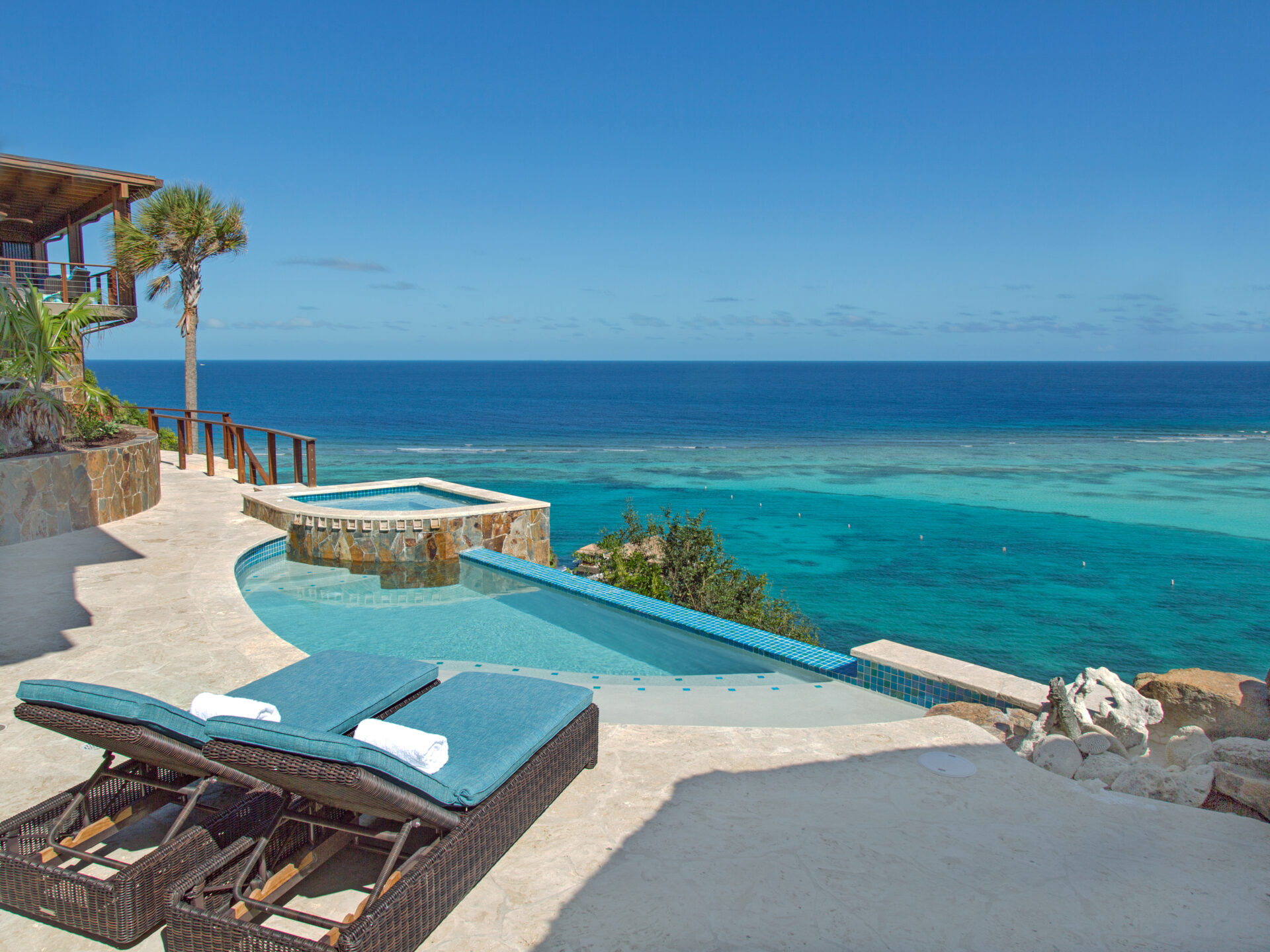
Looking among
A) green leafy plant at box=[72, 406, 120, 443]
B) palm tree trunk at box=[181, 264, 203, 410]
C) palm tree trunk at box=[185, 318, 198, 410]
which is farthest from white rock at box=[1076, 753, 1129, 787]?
palm tree trunk at box=[185, 318, 198, 410]

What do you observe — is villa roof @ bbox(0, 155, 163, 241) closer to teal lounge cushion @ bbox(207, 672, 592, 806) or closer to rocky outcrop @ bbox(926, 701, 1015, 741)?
teal lounge cushion @ bbox(207, 672, 592, 806)

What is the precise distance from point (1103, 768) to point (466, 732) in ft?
9.90

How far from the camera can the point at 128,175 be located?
628 inches

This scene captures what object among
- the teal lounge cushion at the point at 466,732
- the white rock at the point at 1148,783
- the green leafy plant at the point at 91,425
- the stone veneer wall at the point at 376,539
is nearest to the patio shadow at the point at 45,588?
the stone veneer wall at the point at 376,539

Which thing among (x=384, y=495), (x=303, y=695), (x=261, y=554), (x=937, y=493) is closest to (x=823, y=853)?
(x=303, y=695)

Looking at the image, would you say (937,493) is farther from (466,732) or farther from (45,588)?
(466,732)

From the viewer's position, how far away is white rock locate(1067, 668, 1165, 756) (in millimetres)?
3922

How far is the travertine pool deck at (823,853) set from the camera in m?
2.51

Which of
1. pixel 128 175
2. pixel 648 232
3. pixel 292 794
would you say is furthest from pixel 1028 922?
pixel 648 232

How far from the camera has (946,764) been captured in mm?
3740

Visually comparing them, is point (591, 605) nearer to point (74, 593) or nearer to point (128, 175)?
point (74, 593)

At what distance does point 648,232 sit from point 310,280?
91.9 feet

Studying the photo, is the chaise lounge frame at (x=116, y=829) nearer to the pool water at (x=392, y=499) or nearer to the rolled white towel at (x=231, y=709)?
the rolled white towel at (x=231, y=709)

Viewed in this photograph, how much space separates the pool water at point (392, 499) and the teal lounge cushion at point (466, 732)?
6.68 m
